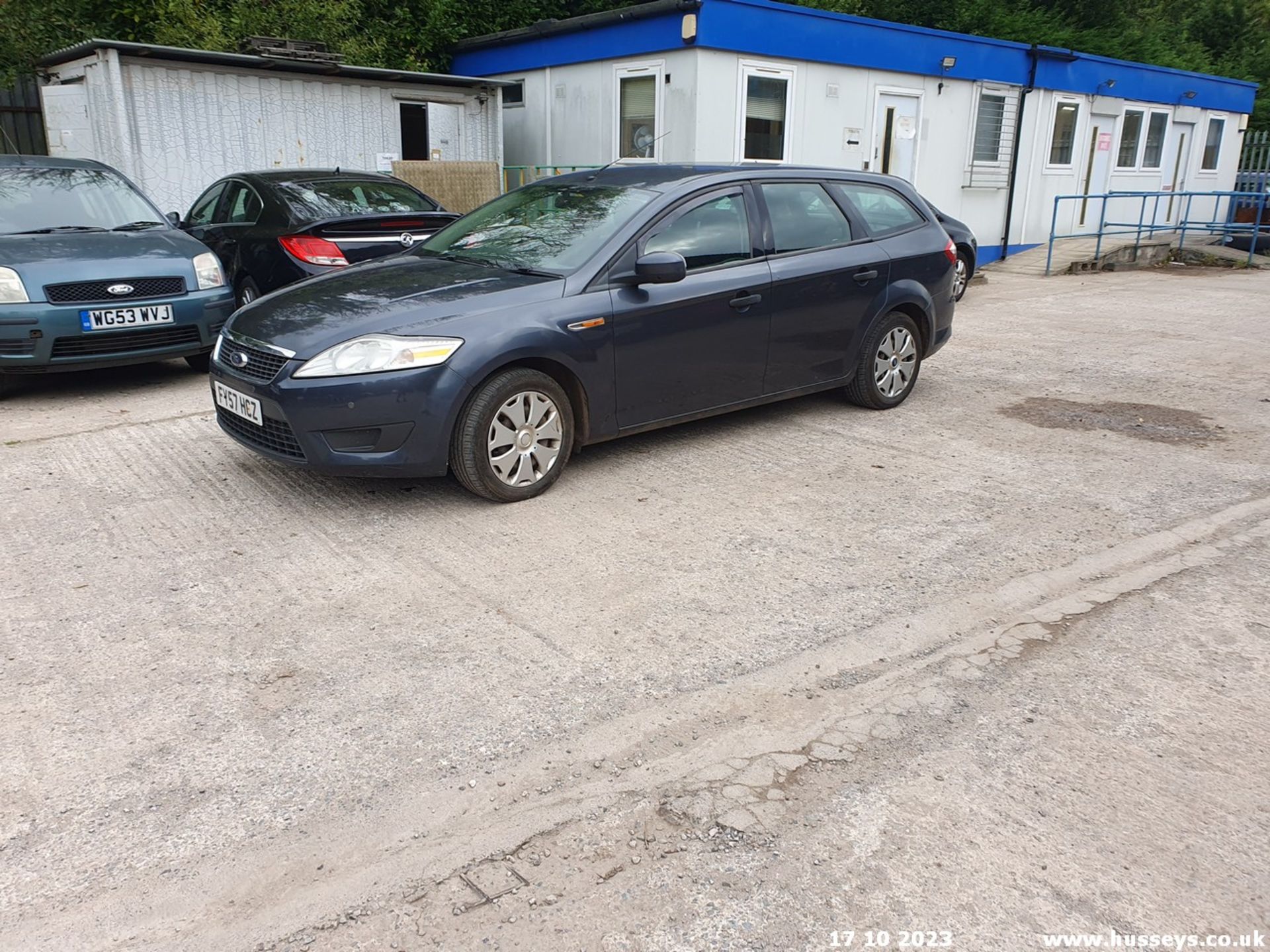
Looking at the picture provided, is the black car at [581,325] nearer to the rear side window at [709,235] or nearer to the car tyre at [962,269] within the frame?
the rear side window at [709,235]

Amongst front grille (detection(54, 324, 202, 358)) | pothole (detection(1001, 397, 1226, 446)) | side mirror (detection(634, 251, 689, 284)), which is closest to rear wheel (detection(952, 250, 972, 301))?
pothole (detection(1001, 397, 1226, 446))

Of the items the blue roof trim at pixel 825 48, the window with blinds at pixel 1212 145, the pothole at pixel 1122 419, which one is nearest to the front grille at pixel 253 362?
the pothole at pixel 1122 419

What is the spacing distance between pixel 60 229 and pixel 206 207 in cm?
287

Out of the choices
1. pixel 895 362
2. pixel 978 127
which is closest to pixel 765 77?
pixel 978 127

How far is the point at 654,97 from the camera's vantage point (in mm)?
13633

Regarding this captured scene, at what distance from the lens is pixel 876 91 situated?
1484 centimetres

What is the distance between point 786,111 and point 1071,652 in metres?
11.5

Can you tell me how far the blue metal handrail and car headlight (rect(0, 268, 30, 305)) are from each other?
1408cm

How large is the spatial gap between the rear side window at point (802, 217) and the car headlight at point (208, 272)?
4.20m

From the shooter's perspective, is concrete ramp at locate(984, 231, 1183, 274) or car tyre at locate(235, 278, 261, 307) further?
concrete ramp at locate(984, 231, 1183, 274)

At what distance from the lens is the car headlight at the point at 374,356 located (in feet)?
15.8

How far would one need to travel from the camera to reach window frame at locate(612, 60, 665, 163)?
13.4 metres

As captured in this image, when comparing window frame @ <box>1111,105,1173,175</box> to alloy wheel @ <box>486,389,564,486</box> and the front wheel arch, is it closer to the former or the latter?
the front wheel arch

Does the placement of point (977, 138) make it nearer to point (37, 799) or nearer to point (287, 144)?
point (287, 144)
